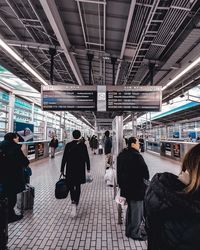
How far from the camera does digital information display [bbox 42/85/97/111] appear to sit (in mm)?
4199

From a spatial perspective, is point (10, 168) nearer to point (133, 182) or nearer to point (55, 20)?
point (133, 182)

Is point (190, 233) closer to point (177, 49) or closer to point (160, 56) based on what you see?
Answer: point (177, 49)

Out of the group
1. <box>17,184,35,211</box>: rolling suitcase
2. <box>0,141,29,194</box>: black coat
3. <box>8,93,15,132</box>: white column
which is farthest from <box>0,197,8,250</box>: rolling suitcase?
<box>8,93,15,132</box>: white column

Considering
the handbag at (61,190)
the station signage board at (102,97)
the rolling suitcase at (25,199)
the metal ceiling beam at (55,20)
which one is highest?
the metal ceiling beam at (55,20)

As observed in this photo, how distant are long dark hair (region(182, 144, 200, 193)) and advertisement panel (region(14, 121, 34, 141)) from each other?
8222 mm

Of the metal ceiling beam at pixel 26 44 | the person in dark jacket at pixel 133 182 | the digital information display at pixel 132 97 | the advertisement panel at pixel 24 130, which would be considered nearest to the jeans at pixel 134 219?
the person in dark jacket at pixel 133 182

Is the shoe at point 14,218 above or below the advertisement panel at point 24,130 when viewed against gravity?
below

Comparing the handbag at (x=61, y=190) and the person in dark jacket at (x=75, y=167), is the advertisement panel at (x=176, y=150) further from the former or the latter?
the handbag at (x=61, y=190)

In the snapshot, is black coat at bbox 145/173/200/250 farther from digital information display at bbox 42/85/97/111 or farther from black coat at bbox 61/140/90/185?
digital information display at bbox 42/85/97/111

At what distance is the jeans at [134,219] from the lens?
263cm

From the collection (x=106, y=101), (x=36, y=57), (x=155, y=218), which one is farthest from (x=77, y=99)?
(x=155, y=218)

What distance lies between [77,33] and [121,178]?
2.92 meters

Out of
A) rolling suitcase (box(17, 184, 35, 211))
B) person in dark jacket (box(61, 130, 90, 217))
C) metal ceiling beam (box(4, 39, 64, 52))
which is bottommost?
rolling suitcase (box(17, 184, 35, 211))

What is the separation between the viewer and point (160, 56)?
4270mm
